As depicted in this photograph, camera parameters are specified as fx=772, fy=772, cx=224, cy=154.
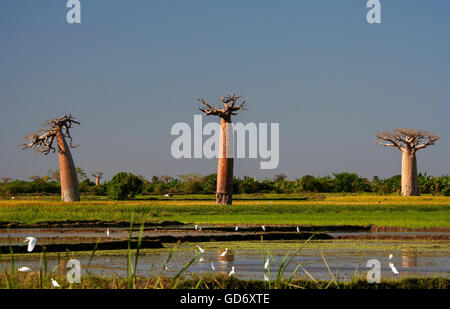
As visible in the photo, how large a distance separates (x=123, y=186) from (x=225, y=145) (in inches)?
549

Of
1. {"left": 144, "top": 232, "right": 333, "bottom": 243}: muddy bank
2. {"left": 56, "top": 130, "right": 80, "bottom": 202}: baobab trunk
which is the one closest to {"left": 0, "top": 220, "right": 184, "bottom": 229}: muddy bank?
{"left": 144, "top": 232, "right": 333, "bottom": 243}: muddy bank

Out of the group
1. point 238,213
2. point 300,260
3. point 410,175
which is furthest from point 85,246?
point 410,175

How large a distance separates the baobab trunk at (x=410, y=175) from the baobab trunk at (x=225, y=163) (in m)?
21.2

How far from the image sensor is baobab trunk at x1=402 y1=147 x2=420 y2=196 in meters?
63.2

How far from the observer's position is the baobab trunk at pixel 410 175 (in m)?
63.2

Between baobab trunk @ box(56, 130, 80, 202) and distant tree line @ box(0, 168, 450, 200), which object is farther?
distant tree line @ box(0, 168, 450, 200)

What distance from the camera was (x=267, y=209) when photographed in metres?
40.5

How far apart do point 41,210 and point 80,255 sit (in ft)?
72.9

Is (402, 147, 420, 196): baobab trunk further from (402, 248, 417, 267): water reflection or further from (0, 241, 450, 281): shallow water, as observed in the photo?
(402, 248, 417, 267): water reflection

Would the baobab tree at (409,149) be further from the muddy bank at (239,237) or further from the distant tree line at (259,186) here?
the muddy bank at (239,237)

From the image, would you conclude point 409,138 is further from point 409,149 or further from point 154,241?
point 154,241
